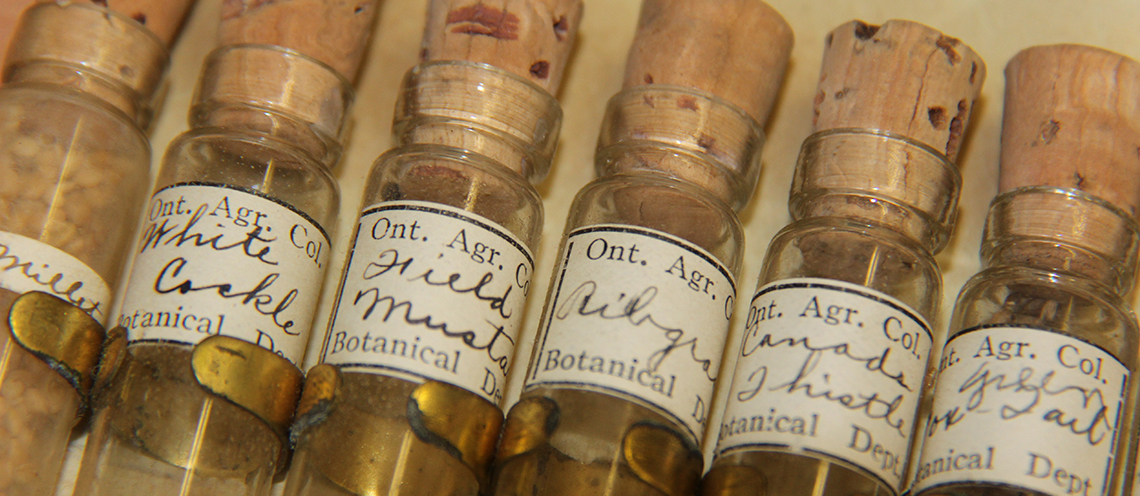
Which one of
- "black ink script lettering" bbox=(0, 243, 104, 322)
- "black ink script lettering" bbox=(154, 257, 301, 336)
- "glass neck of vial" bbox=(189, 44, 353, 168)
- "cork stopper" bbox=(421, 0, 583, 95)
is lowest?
"black ink script lettering" bbox=(0, 243, 104, 322)

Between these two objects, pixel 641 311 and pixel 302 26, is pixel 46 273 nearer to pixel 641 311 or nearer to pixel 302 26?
pixel 302 26

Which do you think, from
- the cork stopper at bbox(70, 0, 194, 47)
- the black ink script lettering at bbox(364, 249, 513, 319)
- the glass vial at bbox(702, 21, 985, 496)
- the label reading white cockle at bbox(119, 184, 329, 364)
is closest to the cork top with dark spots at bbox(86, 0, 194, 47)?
the cork stopper at bbox(70, 0, 194, 47)

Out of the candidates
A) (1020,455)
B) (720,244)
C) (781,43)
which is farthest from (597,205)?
(1020,455)

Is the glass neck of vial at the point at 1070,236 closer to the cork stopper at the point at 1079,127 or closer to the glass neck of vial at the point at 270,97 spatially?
the cork stopper at the point at 1079,127

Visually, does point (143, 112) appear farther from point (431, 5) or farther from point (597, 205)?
point (597, 205)

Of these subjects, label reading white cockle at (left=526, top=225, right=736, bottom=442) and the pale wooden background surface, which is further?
the pale wooden background surface

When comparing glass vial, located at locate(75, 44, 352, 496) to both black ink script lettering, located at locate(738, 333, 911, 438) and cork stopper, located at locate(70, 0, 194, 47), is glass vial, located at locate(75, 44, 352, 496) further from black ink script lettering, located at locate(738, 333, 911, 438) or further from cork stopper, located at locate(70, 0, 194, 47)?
black ink script lettering, located at locate(738, 333, 911, 438)

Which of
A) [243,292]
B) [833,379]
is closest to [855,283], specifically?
[833,379]
